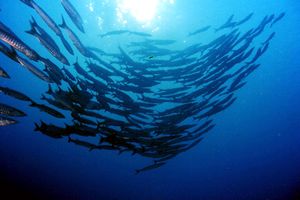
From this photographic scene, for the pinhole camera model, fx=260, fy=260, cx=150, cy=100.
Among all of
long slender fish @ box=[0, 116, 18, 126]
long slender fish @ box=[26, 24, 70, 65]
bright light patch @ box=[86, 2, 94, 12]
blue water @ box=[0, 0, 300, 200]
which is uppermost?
blue water @ box=[0, 0, 300, 200]

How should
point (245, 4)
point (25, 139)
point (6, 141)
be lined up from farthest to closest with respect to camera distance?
point (6, 141)
point (25, 139)
point (245, 4)

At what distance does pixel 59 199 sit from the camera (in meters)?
27.7

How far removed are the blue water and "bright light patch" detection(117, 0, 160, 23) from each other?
0.32 metres

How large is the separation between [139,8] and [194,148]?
38.5 metres

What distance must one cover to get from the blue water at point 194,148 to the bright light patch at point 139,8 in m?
0.32

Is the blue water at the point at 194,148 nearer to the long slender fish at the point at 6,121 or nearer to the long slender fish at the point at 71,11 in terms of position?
the long slender fish at the point at 71,11

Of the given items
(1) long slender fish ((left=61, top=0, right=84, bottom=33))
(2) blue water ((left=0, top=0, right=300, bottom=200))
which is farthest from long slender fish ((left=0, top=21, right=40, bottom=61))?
(2) blue water ((left=0, top=0, right=300, bottom=200))

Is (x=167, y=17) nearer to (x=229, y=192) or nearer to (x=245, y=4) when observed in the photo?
(x=245, y=4)

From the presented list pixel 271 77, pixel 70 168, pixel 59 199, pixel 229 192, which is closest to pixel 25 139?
pixel 70 168

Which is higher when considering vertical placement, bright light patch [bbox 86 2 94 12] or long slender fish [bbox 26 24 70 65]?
bright light patch [bbox 86 2 94 12]

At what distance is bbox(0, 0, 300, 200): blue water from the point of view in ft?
40.2

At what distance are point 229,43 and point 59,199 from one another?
2611cm

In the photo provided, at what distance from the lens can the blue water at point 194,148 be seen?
1225cm

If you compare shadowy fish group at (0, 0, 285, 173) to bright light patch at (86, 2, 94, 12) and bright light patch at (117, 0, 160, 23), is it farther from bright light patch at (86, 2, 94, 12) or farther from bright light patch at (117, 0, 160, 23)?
bright light patch at (86, 2, 94, 12)
